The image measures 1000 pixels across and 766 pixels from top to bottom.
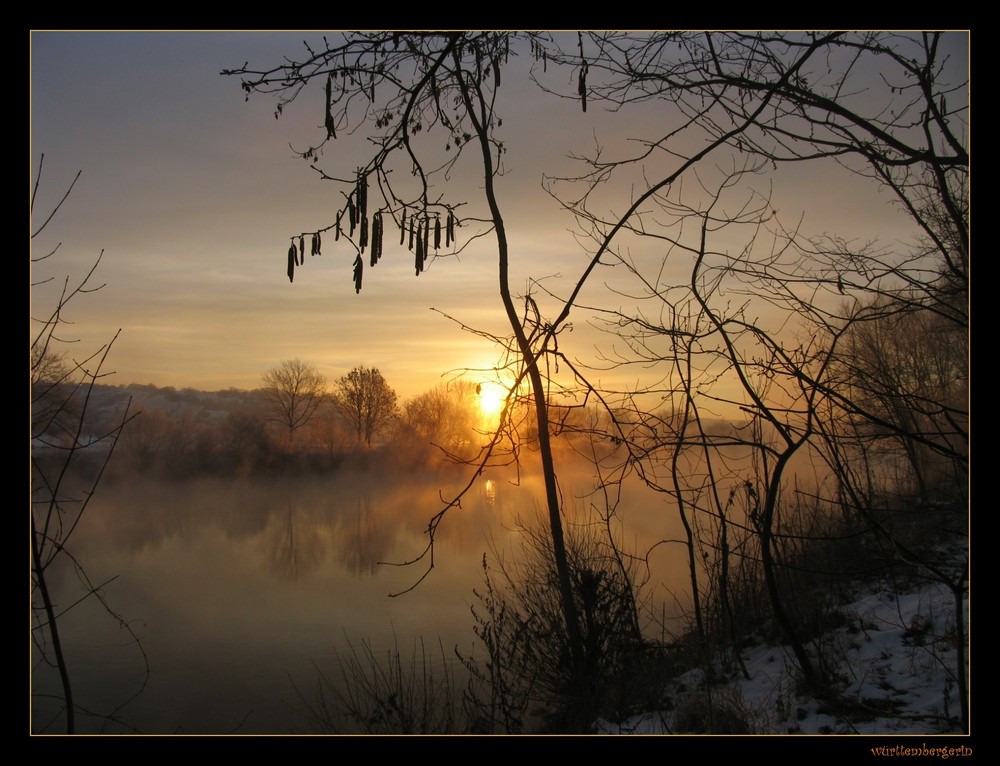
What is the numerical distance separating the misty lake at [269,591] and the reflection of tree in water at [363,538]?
0.30 ft

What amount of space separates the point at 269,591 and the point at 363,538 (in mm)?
5836

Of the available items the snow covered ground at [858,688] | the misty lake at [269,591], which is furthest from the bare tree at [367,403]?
the snow covered ground at [858,688]

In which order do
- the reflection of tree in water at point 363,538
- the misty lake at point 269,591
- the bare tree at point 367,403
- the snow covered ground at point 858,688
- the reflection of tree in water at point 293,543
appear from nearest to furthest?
1. the snow covered ground at point 858,688
2. the misty lake at point 269,591
3. the reflection of tree in water at point 363,538
4. the reflection of tree in water at point 293,543
5. the bare tree at point 367,403

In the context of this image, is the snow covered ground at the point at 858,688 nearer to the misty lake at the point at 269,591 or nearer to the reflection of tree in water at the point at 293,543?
the misty lake at the point at 269,591

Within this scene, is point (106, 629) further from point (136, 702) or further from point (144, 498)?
point (144, 498)

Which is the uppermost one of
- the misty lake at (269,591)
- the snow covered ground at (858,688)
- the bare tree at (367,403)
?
the bare tree at (367,403)

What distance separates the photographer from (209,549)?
2338 centimetres

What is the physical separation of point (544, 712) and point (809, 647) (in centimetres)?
207

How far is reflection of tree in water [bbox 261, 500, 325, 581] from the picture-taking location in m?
19.2

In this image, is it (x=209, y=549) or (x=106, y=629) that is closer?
(x=106, y=629)

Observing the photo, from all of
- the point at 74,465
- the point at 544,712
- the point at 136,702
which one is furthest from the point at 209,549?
the point at 544,712

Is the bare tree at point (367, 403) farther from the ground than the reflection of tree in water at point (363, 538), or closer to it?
farther from the ground

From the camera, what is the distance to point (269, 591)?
16578 millimetres

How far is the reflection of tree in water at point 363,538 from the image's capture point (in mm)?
18281
